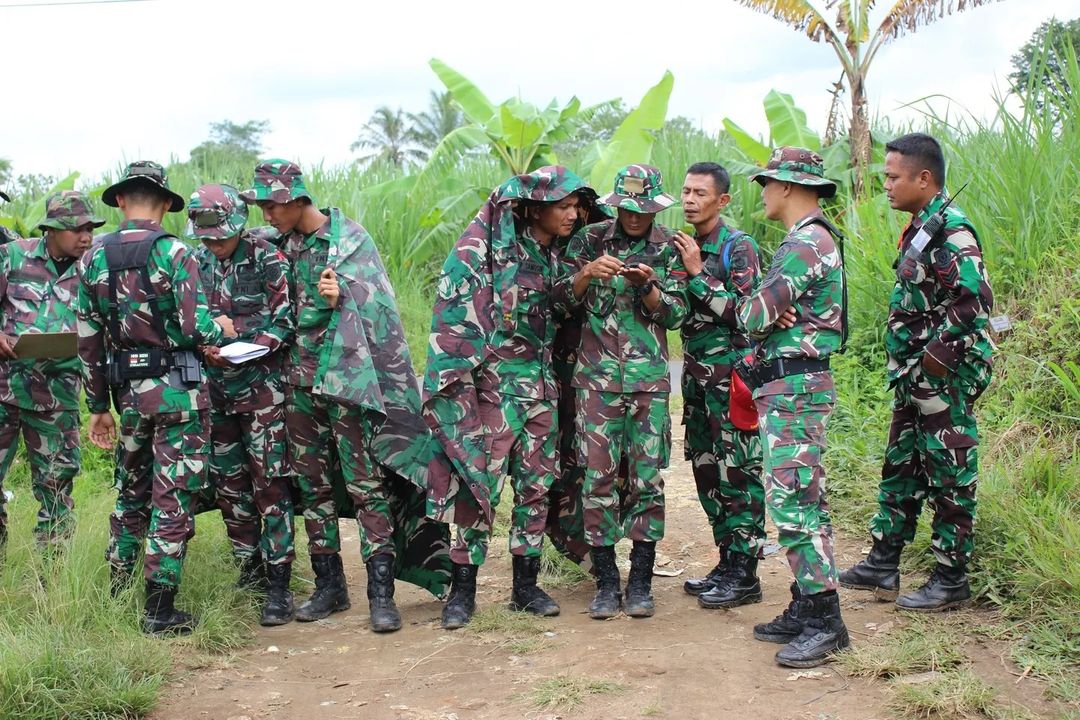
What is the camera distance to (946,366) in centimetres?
437

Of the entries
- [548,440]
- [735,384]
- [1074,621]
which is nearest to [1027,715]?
[1074,621]

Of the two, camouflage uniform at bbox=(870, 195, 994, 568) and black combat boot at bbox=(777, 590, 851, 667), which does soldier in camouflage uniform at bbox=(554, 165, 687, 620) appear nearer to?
black combat boot at bbox=(777, 590, 851, 667)

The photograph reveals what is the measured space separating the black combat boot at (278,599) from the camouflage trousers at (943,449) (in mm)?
3015

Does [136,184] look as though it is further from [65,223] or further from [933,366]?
[933,366]

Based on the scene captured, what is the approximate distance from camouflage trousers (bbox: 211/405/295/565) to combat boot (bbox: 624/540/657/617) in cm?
167

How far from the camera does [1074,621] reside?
13.5ft

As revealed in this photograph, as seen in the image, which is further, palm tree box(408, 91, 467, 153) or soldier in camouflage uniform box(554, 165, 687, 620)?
palm tree box(408, 91, 467, 153)

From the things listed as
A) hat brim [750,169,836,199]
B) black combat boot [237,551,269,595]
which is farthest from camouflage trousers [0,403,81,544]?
hat brim [750,169,836,199]

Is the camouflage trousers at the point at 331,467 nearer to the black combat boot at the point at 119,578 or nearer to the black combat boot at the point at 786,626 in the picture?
the black combat boot at the point at 119,578

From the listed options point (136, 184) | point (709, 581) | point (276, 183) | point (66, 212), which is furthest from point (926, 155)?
point (66, 212)

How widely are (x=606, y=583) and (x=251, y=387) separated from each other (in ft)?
6.32

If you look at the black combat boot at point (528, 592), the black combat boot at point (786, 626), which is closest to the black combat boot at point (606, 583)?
the black combat boot at point (528, 592)

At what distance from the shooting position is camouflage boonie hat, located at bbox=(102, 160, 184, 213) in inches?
180

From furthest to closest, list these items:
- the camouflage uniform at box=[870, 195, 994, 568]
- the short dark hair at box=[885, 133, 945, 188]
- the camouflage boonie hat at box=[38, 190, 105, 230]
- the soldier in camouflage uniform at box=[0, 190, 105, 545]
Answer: the camouflage boonie hat at box=[38, 190, 105, 230] → the soldier in camouflage uniform at box=[0, 190, 105, 545] → the short dark hair at box=[885, 133, 945, 188] → the camouflage uniform at box=[870, 195, 994, 568]
